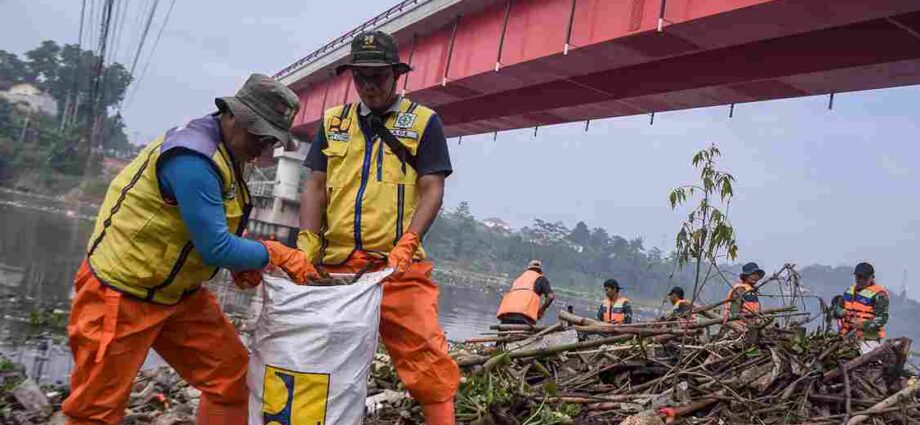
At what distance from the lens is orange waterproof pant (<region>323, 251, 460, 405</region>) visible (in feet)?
10.5

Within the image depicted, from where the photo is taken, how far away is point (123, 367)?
115 inches

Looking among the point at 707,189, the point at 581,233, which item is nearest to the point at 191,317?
the point at 707,189

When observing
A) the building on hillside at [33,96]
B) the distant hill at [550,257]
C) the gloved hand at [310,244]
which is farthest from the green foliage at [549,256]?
the gloved hand at [310,244]

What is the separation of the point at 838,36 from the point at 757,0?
6.77ft

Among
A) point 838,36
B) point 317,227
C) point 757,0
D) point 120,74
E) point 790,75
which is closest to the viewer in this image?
point 317,227

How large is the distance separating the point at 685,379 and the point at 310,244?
2287mm

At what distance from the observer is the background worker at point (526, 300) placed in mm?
7832

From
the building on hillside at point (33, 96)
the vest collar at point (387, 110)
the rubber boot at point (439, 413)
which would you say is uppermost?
the building on hillside at point (33, 96)

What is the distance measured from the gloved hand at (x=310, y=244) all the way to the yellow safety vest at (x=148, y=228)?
0.59 metres

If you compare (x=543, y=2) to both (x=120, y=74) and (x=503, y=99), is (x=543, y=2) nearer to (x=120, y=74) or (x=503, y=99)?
(x=503, y=99)

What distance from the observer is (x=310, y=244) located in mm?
3535

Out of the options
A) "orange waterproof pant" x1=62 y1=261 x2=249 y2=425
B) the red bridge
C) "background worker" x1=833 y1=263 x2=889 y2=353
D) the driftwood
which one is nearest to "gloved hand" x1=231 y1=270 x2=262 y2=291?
"orange waterproof pant" x1=62 y1=261 x2=249 y2=425

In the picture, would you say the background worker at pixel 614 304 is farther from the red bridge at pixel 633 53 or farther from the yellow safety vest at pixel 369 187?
the yellow safety vest at pixel 369 187

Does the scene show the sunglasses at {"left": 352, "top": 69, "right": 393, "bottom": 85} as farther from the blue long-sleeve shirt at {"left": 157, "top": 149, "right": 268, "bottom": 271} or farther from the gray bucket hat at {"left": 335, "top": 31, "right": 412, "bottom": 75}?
the blue long-sleeve shirt at {"left": 157, "top": 149, "right": 268, "bottom": 271}
